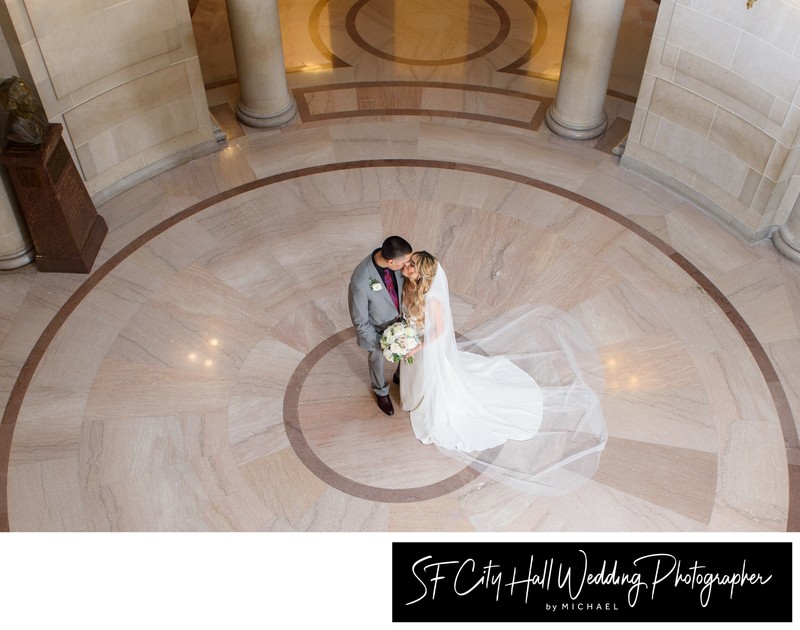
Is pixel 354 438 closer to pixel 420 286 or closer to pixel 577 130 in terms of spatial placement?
pixel 420 286

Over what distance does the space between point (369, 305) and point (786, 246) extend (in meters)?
4.32

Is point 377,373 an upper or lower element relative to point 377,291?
lower

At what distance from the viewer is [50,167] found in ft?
23.3

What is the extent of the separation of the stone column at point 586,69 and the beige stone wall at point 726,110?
23.6 inches

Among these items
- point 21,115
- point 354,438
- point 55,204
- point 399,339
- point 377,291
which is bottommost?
point 354,438

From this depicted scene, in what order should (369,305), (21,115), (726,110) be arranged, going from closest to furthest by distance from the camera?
(369,305) < (21,115) < (726,110)

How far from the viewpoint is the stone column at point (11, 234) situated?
729 cm

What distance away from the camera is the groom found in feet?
17.1

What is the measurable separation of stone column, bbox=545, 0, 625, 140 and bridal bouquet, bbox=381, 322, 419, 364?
4.46 meters

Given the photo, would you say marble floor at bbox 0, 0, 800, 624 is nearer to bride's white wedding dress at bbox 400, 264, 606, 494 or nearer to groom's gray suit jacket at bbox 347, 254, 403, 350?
bride's white wedding dress at bbox 400, 264, 606, 494

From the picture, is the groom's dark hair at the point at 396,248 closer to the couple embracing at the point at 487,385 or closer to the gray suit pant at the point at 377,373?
the couple embracing at the point at 487,385

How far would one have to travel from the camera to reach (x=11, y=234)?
7488 millimetres

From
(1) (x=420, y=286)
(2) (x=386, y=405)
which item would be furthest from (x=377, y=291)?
(2) (x=386, y=405)

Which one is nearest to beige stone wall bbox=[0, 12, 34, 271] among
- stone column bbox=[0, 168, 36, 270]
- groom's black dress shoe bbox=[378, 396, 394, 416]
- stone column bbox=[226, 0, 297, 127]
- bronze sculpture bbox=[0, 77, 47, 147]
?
stone column bbox=[0, 168, 36, 270]
